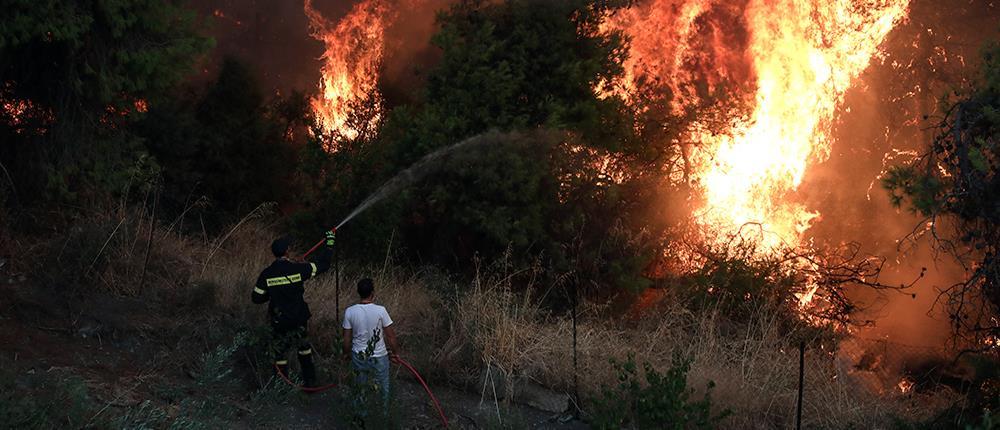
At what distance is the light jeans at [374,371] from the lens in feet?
24.4

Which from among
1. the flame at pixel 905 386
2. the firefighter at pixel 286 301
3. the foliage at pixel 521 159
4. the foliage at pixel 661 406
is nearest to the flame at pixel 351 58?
the foliage at pixel 521 159

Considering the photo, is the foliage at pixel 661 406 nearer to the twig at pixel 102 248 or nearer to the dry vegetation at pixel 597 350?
the dry vegetation at pixel 597 350

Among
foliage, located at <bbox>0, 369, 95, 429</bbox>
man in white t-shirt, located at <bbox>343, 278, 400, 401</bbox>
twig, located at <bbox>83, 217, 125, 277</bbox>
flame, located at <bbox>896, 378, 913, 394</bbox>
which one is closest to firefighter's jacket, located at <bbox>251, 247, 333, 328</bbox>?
man in white t-shirt, located at <bbox>343, 278, 400, 401</bbox>

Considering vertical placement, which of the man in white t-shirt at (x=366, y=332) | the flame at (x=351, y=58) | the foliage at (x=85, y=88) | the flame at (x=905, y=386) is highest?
the flame at (x=351, y=58)

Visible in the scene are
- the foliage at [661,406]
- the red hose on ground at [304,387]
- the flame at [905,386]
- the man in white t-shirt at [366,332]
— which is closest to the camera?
the foliage at [661,406]

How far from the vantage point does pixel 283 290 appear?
8.21 metres

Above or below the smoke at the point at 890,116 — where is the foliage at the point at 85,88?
below

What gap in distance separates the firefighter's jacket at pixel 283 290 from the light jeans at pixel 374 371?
0.81 metres

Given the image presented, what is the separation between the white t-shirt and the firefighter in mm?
623

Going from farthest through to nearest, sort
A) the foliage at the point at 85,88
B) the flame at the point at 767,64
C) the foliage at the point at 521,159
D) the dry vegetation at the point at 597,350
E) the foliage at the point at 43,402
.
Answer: the flame at the point at 767,64 → the foliage at the point at 521,159 → the foliage at the point at 85,88 → the dry vegetation at the point at 597,350 → the foliage at the point at 43,402

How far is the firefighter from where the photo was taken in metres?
8.20

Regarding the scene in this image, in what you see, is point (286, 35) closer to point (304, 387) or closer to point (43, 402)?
point (304, 387)

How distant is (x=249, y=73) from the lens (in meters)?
19.0

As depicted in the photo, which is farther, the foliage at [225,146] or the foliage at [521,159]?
the foliage at [225,146]
